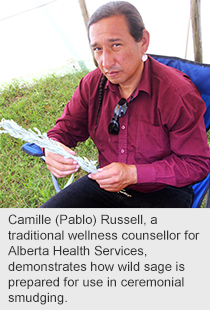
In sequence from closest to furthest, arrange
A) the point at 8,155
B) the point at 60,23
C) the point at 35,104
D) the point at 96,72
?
the point at 96,72 → the point at 8,155 → the point at 35,104 → the point at 60,23

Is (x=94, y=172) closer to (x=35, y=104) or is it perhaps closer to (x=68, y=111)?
(x=68, y=111)

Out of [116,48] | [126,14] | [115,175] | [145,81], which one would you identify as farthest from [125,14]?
[115,175]

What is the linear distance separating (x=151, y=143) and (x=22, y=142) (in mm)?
1926

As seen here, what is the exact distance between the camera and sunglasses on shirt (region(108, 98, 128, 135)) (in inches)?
63.0

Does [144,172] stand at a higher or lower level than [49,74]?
lower

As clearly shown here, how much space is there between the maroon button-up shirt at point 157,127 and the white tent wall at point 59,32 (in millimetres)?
2732

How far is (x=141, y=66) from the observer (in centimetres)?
156

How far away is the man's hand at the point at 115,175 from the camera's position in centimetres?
147

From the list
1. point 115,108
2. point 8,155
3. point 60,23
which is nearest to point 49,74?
point 60,23

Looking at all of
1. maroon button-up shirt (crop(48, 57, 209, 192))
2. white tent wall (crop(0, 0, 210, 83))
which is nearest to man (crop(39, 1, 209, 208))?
maroon button-up shirt (crop(48, 57, 209, 192))

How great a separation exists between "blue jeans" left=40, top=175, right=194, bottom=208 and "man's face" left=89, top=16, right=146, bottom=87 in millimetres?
731

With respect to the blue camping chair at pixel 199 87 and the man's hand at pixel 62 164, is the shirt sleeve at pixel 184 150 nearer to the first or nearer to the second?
the blue camping chair at pixel 199 87

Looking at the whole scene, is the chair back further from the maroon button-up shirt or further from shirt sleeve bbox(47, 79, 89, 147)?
shirt sleeve bbox(47, 79, 89, 147)

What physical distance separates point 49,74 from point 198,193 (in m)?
3.31
